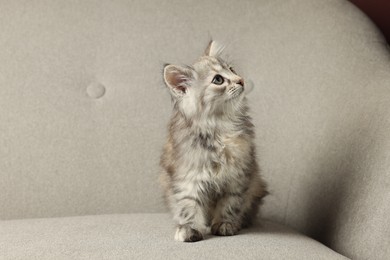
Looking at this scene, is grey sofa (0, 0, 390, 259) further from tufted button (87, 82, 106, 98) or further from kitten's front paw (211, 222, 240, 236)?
kitten's front paw (211, 222, 240, 236)

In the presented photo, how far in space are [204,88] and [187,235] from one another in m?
0.44

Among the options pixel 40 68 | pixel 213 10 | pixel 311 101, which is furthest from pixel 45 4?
pixel 311 101

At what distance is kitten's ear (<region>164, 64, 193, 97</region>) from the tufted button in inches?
24.8

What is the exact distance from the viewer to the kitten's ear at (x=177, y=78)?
190cm

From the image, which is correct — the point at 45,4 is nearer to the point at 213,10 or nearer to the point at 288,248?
the point at 213,10

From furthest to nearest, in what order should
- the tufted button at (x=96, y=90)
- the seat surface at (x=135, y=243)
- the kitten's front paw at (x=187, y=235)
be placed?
the tufted button at (x=96, y=90) < the kitten's front paw at (x=187, y=235) < the seat surface at (x=135, y=243)

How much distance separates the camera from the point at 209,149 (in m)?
1.92

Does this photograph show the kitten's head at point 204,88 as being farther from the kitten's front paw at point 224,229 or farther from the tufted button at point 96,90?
Answer: the tufted button at point 96,90

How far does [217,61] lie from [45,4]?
0.92 meters

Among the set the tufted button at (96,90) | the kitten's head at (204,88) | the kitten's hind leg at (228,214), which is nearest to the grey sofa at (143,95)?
the tufted button at (96,90)

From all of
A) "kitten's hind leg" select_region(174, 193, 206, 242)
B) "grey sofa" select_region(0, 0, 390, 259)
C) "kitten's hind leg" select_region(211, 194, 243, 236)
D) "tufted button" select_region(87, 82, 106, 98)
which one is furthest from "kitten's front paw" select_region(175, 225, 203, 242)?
"tufted button" select_region(87, 82, 106, 98)

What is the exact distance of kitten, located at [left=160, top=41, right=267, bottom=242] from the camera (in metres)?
1.91

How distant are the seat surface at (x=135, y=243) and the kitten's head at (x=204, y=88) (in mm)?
388

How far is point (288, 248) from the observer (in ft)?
5.88
